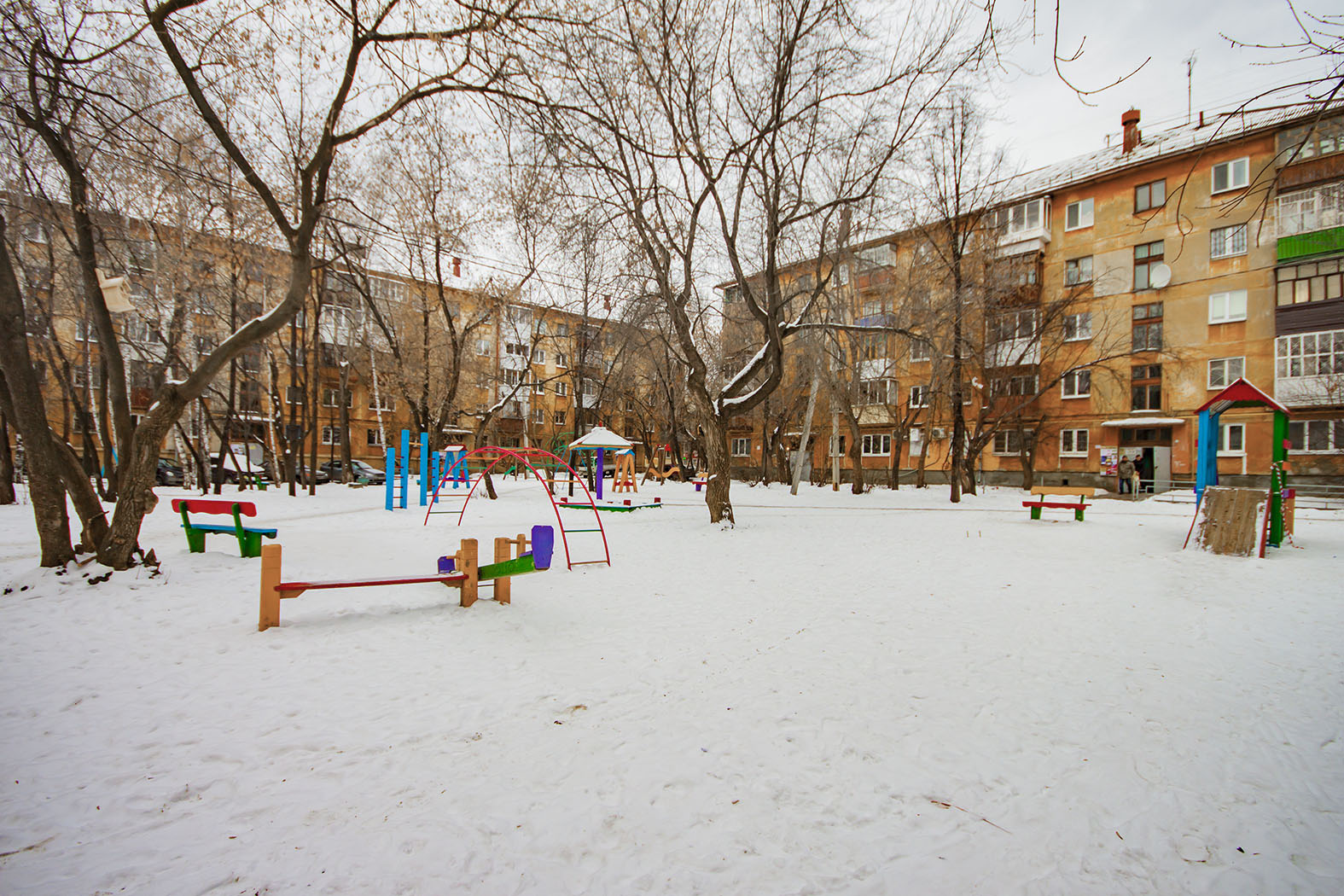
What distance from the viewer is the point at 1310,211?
26281mm

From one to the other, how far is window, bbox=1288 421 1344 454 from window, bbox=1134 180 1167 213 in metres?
12.4

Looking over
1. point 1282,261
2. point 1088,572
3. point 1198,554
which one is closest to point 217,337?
point 1088,572

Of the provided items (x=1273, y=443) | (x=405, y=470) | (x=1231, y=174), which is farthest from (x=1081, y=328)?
(x=405, y=470)

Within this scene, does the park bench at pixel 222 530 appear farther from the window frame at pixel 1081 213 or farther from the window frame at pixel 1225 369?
the window frame at pixel 1081 213

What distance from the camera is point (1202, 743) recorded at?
12.1ft

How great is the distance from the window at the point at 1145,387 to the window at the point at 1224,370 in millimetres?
1903

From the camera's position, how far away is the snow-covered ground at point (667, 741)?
2590 millimetres

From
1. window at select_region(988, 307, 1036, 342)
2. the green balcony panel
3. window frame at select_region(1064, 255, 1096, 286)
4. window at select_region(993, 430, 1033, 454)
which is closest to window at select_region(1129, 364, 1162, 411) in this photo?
window at select_region(993, 430, 1033, 454)

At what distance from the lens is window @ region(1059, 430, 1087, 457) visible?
32781 mm

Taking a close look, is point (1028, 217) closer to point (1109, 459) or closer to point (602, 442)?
point (1109, 459)

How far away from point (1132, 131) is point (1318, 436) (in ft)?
59.9

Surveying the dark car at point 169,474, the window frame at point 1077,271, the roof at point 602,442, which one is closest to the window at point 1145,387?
the window frame at point 1077,271

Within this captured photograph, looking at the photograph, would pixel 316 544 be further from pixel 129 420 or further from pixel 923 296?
pixel 923 296

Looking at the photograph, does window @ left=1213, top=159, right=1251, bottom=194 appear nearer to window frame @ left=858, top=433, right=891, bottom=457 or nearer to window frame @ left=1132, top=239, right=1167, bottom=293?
window frame @ left=1132, top=239, right=1167, bottom=293
